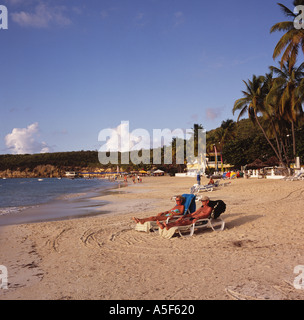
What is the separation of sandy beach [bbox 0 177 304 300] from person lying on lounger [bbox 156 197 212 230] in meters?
0.33

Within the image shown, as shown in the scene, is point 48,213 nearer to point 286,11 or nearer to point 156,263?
point 156,263

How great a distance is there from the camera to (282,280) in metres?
4.14

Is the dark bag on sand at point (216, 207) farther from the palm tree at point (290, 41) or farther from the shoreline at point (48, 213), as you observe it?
the palm tree at point (290, 41)

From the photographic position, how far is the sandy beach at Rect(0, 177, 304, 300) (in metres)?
3.98

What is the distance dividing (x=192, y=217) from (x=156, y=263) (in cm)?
260

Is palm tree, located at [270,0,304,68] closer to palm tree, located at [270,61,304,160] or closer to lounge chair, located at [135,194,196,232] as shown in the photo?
palm tree, located at [270,61,304,160]

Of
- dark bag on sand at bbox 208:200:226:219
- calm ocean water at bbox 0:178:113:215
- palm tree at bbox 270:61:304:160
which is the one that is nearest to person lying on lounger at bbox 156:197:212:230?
dark bag on sand at bbox 208:200:226:219

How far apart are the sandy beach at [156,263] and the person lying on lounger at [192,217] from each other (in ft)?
1.10

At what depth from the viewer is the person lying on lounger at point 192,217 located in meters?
7.19

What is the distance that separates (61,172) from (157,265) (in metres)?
171

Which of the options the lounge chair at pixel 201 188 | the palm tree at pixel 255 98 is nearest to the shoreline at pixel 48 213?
the lounge chair at pixel 201 188

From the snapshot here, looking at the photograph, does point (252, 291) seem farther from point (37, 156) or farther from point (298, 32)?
point (37, 156)
